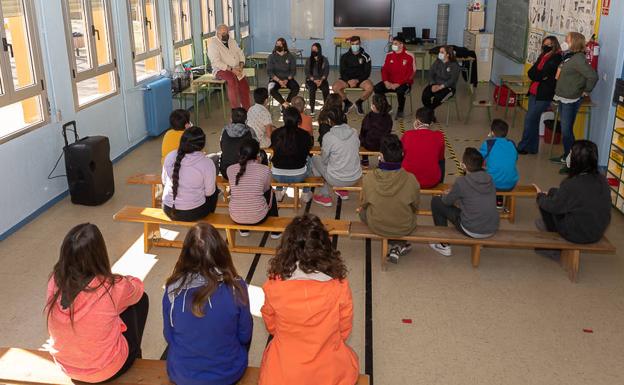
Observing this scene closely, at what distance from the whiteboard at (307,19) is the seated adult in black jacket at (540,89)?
8441 mm

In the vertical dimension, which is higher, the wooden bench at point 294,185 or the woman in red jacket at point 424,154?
the woman in red jacket at point 424,154

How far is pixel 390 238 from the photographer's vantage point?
4512 millimetres

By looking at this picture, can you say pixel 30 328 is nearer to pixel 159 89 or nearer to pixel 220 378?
pixel 220 378

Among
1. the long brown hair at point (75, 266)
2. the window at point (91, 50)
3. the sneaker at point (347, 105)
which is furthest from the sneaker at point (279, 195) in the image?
the sneaker at point (347, 105)

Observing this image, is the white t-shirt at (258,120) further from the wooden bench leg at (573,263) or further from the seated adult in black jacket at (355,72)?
the wooden bench leg at (573,263)

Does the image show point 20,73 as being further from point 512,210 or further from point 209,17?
point 209,17

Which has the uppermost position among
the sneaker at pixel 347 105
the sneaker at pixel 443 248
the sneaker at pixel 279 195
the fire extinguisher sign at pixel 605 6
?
the fire extinguisher sign at pixel 605 6

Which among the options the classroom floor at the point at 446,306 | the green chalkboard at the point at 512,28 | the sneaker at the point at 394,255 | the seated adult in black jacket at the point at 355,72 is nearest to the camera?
the classroom floor at the point at 446,306

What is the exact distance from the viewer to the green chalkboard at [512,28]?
10.5m

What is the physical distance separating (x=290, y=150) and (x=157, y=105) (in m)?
3.68

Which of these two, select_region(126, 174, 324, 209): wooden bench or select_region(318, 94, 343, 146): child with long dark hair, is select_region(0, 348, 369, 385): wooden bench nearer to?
select_region(126, 174, 324, 209): wooden bench

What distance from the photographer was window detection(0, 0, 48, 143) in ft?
16.7

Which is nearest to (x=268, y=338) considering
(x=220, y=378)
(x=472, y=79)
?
(x=220, y=378)

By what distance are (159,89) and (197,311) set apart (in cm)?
651
